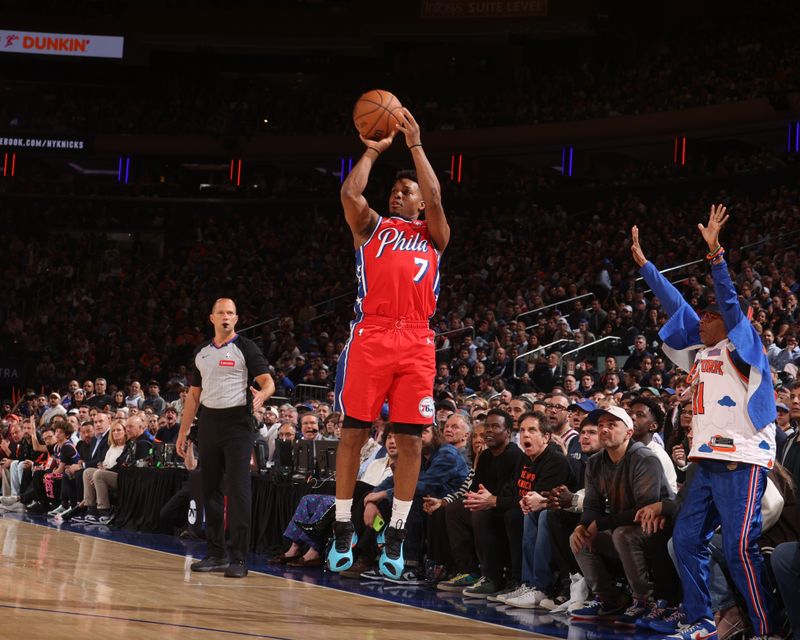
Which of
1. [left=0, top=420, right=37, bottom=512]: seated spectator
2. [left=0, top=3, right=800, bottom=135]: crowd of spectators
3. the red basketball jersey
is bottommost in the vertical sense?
[left=0, top=420, right=37, bottom=512]: seated spectator

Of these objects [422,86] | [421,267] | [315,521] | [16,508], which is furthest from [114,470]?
[422,86]

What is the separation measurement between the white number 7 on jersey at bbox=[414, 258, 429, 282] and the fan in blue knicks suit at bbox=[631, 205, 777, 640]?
54.6 inches

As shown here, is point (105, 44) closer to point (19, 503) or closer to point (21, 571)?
point (19, 503)

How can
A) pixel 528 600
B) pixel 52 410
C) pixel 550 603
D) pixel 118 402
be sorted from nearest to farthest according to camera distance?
1. pixel 550 603
2. pixel 528 600
3. pixel 52 410
4. pixel 118 402

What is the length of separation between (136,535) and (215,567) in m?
3.63

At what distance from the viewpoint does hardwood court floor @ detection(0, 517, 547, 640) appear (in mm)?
4820

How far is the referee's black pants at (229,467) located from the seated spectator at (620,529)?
7.64 ft

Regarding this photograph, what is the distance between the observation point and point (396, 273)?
5051 millimetres

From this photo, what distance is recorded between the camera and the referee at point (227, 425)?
7.38 metres

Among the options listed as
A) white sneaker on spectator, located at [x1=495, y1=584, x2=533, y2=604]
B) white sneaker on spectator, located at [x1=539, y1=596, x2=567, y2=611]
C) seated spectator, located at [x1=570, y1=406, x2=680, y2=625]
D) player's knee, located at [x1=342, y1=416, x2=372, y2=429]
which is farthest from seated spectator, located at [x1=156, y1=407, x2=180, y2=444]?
player's knee, located at [x1=342, y1=416, x2=372, y2=429]

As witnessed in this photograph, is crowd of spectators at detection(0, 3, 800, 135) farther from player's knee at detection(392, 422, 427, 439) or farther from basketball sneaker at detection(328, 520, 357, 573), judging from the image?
basketball sneaker at detection(328, 520, 357, 573)

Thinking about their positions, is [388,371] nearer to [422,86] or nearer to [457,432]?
[457,432]

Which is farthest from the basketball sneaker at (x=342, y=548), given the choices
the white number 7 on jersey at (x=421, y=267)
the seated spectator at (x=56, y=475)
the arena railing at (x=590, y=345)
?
the arena railing at (x=590, y=345)

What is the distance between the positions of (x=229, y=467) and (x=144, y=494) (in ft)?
15.7
